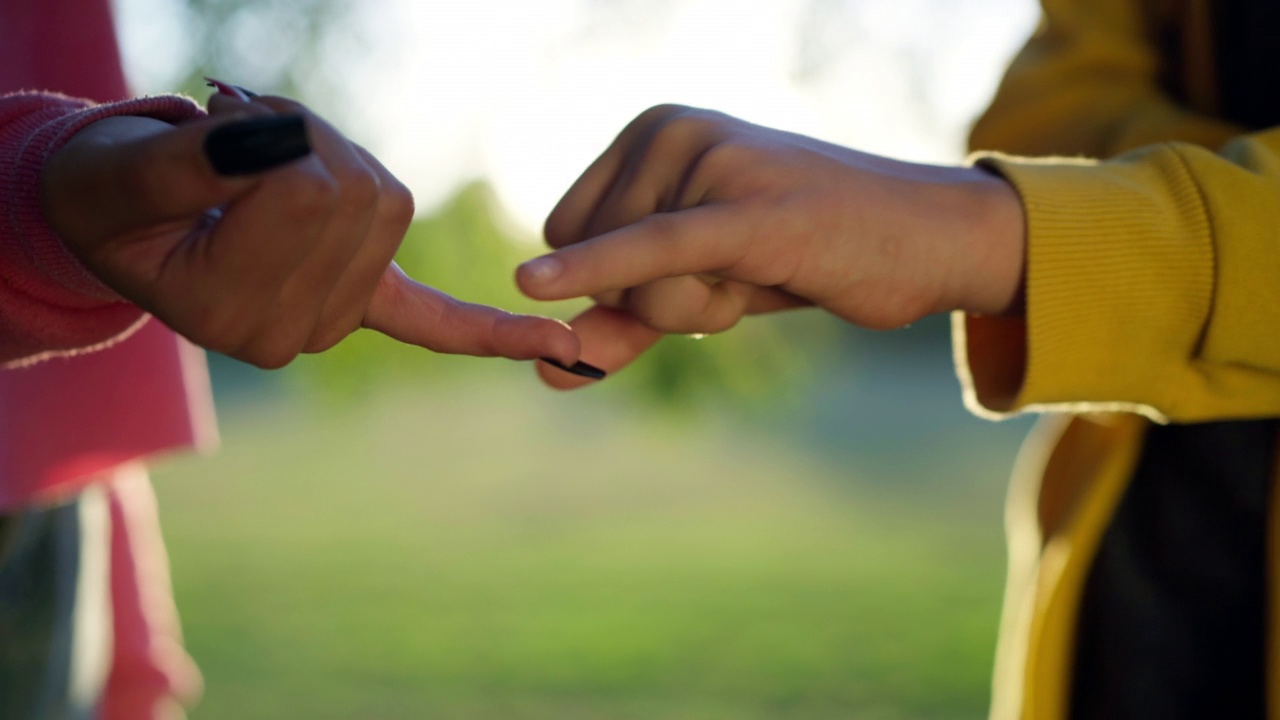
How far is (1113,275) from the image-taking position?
25.1 inches

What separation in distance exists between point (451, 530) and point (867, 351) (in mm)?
4347

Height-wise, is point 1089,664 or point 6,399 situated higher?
point 6,399

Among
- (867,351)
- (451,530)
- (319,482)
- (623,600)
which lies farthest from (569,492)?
(867,351)

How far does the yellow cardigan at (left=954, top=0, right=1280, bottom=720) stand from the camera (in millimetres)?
624

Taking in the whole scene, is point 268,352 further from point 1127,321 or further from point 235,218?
point 1127,321

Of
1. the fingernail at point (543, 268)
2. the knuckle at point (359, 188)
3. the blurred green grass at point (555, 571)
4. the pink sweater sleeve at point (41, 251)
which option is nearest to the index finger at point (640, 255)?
the fingernail at point (543, 268)

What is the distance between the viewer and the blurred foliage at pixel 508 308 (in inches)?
104

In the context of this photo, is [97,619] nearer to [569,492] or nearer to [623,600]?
[623,600]

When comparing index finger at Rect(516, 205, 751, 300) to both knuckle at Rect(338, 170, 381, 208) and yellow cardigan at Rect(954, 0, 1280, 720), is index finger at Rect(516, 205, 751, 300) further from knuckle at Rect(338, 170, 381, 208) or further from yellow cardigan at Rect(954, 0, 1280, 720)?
A: yellow cardigan at Rect(954, 0, 1280, 720)

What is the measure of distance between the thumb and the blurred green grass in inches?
102

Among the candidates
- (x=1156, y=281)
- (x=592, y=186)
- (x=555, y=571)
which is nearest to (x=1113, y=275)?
(x=1156, y=281)

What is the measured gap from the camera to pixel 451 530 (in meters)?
5.29

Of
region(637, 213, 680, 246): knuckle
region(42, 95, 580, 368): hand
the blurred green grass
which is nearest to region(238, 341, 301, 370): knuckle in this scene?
region(42, 95, 580, 368): hand

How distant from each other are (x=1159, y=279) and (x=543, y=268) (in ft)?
1.33
